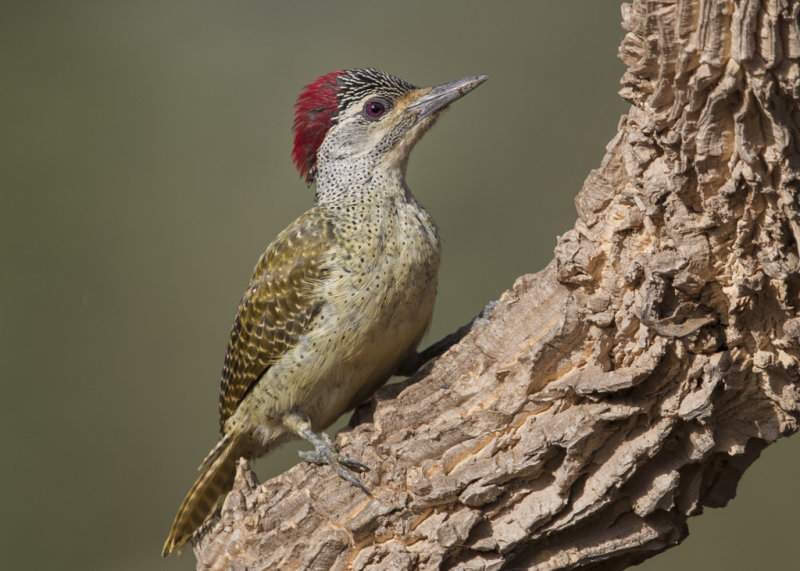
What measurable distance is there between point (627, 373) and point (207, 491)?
253 cm

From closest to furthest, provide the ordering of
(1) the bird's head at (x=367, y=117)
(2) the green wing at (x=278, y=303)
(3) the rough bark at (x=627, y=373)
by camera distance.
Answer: (3) the rough bark at (x=627, y=373) → (2) the green wing at (x=278, y=303) → (1) the bird's head at (x=367, y=117)

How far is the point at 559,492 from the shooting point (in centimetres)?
333

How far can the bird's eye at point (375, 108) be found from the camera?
4875mm

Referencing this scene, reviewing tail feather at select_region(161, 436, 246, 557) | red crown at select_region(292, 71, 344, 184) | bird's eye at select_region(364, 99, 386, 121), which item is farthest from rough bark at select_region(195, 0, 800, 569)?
red crown at select_region(292, 71, 344, 184)

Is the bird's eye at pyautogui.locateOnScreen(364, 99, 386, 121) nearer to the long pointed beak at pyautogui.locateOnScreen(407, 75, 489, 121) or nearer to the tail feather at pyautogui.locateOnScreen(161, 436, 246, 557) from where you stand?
the long pointed beak at pyautogui.locateOnScreen(407, 75, 489, 121)

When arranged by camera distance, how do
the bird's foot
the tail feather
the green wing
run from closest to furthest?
the bird's foot
the green wing
the tail feather

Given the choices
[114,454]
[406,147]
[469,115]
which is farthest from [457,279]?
[114,454]

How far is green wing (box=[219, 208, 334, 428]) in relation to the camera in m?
4.46

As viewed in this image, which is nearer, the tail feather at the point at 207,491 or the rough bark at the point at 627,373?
the rough bark at the point at 627,373

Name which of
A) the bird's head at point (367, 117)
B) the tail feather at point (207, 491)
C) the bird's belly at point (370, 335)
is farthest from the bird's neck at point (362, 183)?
the tail feather at point (207, 491)

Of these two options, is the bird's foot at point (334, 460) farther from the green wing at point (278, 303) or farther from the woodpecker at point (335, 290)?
the green wing at point (278, 303)

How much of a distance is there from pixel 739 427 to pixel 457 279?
493 centimetres

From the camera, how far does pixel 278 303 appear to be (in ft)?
14.9

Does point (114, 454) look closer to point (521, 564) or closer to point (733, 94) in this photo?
point (521, 564)
